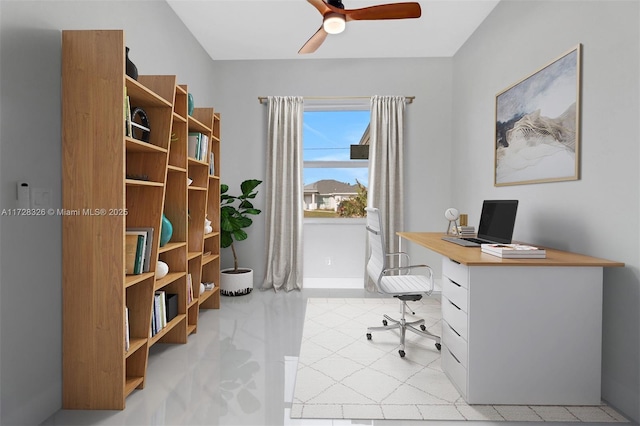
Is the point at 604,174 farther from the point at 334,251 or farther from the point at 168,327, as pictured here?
the point at 334,251

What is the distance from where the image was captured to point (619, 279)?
1.93 metres

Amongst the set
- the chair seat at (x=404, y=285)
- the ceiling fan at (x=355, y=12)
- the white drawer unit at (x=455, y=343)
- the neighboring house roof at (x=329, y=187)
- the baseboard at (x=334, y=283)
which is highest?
the ceiling fan at (x=355, y=12)

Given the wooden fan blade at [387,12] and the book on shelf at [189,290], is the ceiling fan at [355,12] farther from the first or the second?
the book on shelf at [189,290]

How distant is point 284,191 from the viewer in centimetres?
439

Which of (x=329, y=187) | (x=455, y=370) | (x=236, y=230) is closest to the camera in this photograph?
(x=455, y=370)

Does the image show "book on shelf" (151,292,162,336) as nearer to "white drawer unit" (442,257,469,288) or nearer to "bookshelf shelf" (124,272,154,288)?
"bookshelf shelf" (124,272,154,288)

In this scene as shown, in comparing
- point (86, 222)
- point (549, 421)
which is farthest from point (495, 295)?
point (86, 222)

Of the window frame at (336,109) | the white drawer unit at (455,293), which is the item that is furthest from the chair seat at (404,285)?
the window frame at (336,109)

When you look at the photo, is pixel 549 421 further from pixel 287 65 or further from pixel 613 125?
pixel 287 65

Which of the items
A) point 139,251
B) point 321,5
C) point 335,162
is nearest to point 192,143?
point 139,251

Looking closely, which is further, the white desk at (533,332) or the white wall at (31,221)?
the white desk at (533,332)

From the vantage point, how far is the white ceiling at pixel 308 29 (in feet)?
10.7

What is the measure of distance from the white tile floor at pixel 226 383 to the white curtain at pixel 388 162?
66.1 inches

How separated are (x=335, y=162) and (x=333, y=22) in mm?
2296
